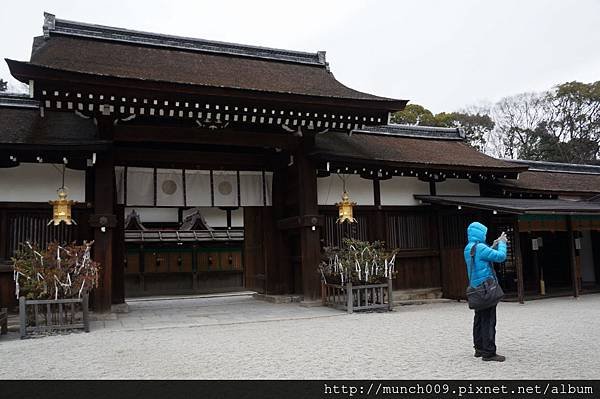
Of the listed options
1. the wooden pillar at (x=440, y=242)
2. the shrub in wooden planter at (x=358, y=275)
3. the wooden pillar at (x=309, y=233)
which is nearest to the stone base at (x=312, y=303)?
the wooden pillar at (x=309, y=233)

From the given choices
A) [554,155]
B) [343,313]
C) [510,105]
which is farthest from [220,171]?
[510,105]

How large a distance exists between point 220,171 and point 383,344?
627 cm

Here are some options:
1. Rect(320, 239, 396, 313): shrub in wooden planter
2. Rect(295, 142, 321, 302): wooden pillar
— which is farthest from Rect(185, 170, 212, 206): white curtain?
Rect(320, 239, 396, 313): shrub in wooden planter

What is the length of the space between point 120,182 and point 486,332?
25.8 ft

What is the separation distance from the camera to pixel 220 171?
1091cm

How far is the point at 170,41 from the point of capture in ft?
A: 38.5

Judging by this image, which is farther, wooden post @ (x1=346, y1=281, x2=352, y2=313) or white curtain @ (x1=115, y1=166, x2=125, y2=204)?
white curtain @ (x1=115, y1=166, x2=125, y2=204)

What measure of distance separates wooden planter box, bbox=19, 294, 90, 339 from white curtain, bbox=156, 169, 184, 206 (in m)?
3.11

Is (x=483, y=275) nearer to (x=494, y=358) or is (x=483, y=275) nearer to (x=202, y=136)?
(x=494, y=358)

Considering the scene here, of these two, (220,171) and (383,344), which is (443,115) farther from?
(383,344)

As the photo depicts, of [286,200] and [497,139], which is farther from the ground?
[497,139]

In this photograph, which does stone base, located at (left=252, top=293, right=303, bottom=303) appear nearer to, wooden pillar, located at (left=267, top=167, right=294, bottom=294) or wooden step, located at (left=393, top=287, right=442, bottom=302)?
wooden pillar, located at (left=267, top=167, right=294, bottom=294)

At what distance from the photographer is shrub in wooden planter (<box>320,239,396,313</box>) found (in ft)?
30.0

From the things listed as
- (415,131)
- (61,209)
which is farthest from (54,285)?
(415,131)
